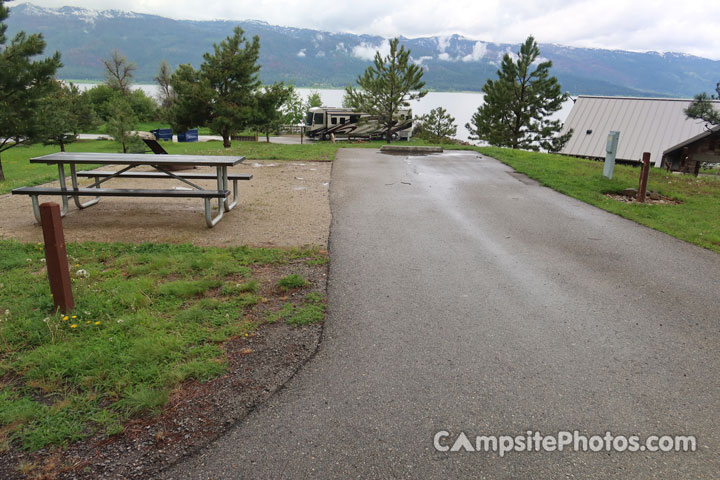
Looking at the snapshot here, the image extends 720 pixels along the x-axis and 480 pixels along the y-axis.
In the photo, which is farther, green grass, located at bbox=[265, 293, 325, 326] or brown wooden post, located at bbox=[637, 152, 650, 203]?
brown wooden post, located at bbox=[637, 152, 650, 203]

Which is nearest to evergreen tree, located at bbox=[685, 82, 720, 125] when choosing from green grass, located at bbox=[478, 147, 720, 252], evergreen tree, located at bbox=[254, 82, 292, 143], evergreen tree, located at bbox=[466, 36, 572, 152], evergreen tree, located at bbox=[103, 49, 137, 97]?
green grass, located at bbox=[478, 147, 720, 252]

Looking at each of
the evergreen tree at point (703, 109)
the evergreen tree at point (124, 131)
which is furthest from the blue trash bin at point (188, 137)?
the evergreen tree at point (703, 109)

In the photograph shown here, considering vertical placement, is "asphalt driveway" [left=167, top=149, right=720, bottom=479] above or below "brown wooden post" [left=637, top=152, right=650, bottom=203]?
below

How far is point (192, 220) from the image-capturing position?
7102 millimetres

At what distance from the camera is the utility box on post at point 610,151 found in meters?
11.0

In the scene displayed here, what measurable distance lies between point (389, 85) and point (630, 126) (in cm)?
1645

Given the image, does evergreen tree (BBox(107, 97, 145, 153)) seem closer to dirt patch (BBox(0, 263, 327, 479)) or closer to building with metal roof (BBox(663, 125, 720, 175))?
dirt patch (BBox(0, 263, 327, 479))

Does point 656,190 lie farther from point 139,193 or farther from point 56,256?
point 56,256

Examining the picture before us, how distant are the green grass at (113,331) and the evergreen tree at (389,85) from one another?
29379 millimetres

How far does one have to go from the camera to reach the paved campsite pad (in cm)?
619

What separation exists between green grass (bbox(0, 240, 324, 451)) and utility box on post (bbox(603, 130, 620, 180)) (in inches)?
352

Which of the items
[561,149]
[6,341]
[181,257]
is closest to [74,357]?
[6,341]

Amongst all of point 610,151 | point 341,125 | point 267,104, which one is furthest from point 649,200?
point 341,125

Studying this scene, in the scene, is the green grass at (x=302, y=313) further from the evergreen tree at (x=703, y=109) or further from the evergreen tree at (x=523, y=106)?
the evergreen tree at (x=523, y=106)
